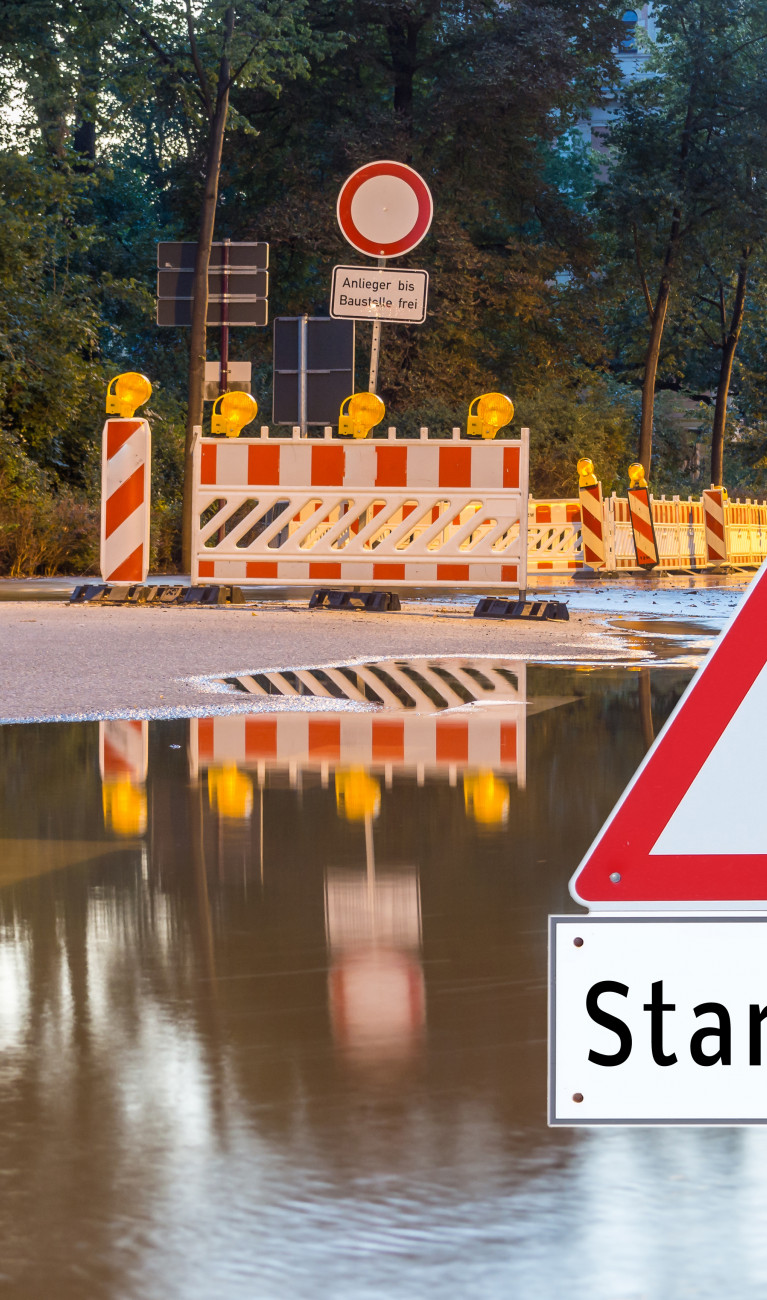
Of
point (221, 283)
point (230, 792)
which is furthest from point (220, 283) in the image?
point (230, 792)

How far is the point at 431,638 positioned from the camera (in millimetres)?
15031

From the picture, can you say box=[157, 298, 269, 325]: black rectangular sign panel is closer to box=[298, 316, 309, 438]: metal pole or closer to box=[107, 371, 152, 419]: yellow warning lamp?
box=[298, 316, 309, 438]: metal pole

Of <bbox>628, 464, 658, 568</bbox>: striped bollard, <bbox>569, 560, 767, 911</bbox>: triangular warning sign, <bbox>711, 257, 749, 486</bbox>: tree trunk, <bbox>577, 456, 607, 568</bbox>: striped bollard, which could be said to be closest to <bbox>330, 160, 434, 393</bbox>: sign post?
<bbox>577, 456, 607, 568</bbox>: striped bollard

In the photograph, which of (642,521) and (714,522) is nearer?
(642,521)

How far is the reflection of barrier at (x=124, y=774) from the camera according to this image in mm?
7023

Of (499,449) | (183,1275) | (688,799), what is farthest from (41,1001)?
(499,449)

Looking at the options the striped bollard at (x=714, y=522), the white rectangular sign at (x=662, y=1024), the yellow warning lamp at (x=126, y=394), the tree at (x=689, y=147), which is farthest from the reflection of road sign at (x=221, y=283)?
the white rectangular sign at (x=662, y=1024)

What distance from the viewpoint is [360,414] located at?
18.5m

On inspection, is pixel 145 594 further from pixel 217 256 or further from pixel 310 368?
pixel 217 256

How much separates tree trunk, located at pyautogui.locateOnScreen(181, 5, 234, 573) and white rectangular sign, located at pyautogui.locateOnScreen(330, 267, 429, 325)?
25.4ft

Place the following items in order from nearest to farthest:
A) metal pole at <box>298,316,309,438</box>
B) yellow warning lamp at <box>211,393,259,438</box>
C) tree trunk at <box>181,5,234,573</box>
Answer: yellow warning lamp at <box>211,393,259,438</box> → metal pole at <box>298,316,309,438</box> → tree trunk at <box>181,5,234,573</box>

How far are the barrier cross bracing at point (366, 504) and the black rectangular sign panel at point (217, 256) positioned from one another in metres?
9.66

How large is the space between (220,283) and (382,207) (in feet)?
26.7

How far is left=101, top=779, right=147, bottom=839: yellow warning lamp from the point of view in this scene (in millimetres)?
6867
